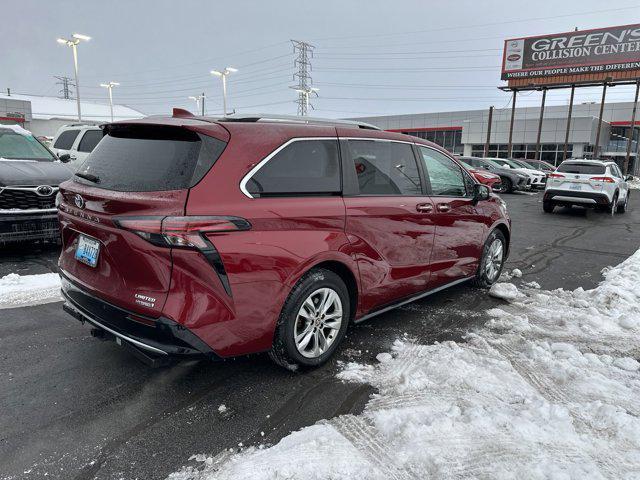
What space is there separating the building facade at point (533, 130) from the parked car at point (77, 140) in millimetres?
38727

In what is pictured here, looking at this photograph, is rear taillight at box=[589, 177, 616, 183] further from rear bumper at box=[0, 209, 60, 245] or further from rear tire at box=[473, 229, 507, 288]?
rear bumper at box=[0, 209, 60, 245]

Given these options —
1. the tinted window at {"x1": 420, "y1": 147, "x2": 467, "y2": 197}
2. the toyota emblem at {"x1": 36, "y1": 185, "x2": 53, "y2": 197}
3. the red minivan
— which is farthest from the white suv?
the toyota emblem at {"x1": 36, "y1": 185, "x2": 53, "y2": 197}

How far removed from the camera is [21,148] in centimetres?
747

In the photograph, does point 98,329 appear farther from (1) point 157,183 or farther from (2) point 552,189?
(2) point 552,189

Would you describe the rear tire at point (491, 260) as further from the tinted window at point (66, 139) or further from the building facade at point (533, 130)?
the building facade at point (533, 130)

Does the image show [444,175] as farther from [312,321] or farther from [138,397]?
[138,397]

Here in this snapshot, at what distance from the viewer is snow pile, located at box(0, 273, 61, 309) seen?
15.2ft

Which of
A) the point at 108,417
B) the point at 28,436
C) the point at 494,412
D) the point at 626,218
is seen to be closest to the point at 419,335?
the point at 494,412

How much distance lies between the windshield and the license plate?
17.0 ft

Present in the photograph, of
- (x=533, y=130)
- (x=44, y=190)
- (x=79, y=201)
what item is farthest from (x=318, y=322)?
(x=533, y=130)

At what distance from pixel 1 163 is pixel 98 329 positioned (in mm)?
4944

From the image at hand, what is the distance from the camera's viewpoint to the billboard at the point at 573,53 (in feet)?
117

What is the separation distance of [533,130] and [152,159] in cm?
4733

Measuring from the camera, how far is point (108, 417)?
276 cm
